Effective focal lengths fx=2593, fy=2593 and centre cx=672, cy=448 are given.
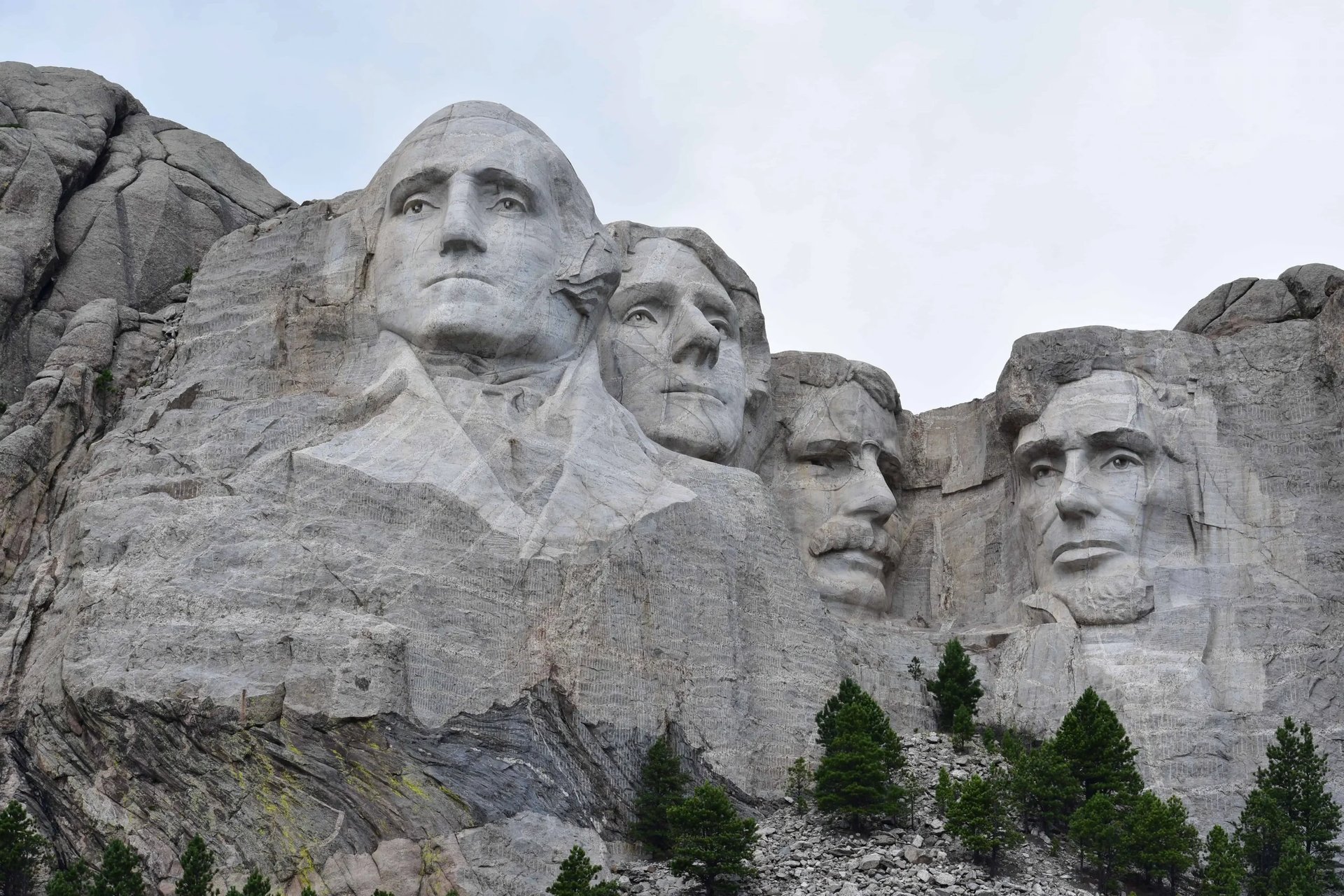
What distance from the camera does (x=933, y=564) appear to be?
25.6 meters

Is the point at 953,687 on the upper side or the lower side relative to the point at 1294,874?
upper

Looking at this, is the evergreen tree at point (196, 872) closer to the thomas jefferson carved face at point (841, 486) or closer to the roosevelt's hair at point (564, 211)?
the roosevelt's hair at point (564, 211)

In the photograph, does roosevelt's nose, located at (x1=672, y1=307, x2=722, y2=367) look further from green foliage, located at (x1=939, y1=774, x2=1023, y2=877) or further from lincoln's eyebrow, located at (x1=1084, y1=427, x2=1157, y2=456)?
green foliage, located at (x1=939, y1=774, x2=1023, y2=877)

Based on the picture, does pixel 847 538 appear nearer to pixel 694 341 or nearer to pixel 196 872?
pixel 694 341

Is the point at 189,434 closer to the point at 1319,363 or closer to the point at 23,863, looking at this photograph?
the point at 23,863

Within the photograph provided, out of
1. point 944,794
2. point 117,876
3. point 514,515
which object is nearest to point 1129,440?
point 944,794

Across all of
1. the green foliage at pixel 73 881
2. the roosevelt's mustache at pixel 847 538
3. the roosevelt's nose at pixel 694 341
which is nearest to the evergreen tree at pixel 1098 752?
the roosevelt's mustache at pixel 847 538

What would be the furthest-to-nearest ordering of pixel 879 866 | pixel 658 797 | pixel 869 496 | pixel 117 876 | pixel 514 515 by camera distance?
pixel 869 496 < pixel 514 515 < pixel 658 797 < pixel 879 866 < pixel 117 876

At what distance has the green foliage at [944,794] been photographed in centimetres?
2039

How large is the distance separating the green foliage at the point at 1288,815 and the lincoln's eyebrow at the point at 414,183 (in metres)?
8.75

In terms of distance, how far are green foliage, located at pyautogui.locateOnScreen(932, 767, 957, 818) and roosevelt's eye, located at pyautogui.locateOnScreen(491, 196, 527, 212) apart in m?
6.41

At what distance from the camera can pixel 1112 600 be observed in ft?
76.8

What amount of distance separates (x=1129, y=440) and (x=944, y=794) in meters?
5.07

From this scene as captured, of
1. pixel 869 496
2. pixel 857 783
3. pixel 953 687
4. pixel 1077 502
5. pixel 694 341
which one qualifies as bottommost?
pixel 857 783
